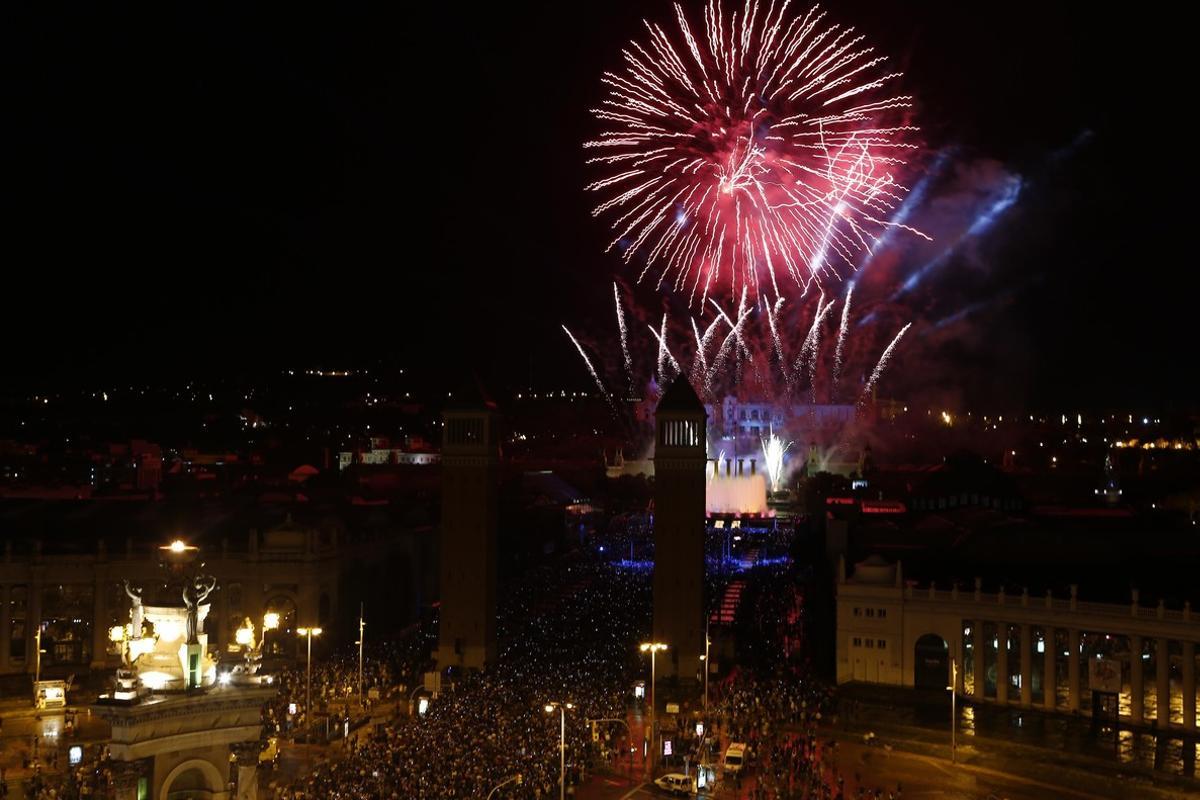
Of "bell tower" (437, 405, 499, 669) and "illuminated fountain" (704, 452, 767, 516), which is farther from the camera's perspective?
"illuminated fountain" (704, 452, 767, 516)

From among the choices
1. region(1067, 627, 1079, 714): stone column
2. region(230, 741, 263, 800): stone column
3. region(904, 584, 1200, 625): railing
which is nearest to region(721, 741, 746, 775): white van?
region(1067, 627, 1079, 714): stone column

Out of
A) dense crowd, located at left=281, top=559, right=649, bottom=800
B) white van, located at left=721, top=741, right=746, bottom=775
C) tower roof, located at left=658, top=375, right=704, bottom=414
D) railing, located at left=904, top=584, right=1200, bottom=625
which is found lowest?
white van, located at left=721, top=741, right=746, bottom=775

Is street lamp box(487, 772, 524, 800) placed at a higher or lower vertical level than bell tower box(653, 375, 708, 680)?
lower

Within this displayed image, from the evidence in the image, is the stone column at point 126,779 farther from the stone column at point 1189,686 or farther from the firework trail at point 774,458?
the firework trail at point 774,458

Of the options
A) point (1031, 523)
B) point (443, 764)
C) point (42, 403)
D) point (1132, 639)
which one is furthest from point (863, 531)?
point (42, 403)

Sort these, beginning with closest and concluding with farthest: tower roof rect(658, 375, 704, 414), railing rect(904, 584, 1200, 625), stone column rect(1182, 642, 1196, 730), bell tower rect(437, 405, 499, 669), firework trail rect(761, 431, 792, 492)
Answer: stone column rect(1182, 642, 1196, 730), railing rect(904, 584, 1200, 625), tower roof rect(658, 375, 704, 414), bell tower rect(437, 405, 499, 669), firework trail rect(761, 431, 792, 492)

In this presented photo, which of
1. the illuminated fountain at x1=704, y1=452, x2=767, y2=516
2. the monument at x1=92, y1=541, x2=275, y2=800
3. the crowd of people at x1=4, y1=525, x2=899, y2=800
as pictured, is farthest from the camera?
the illuminated fountain at x1=704, y1=452, x2=767, y2=516

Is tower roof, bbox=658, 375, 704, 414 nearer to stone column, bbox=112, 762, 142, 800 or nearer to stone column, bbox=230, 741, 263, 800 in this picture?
stone column, bbox=230, 741, 263, 800

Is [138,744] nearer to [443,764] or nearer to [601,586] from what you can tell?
[443,764]
